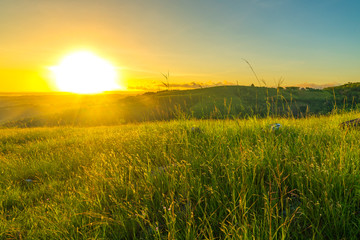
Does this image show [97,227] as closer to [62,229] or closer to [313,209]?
[62,229]

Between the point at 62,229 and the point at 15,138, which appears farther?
the point at 15,138

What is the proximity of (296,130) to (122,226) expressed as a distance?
4265 mm

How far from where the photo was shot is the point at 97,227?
6.70ft

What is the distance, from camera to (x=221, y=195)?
7.64ft

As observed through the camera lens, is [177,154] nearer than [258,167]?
No

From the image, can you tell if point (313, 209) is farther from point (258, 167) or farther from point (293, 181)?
point (258, 167)

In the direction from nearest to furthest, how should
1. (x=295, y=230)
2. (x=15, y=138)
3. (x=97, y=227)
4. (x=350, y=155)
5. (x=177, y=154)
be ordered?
(x=295, y=230), (x=97, y=227), (x=350, y=155), (x=177, y=154), (x=15, y=138)

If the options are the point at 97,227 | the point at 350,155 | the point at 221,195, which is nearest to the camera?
the point at 97,227

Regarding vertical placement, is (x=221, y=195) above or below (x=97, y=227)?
above

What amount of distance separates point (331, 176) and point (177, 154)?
2.28 metres

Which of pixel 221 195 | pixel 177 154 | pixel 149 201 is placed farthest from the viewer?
pixel 177 154

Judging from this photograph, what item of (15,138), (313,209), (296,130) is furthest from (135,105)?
(313,209)

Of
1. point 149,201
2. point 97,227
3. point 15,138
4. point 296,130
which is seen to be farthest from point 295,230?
point 15,138

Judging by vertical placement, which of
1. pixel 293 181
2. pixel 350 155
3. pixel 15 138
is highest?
pixel 350 155
